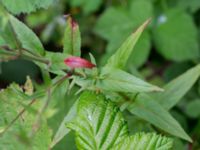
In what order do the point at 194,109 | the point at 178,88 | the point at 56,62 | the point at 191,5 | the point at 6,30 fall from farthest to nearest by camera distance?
the point at 191,5, the point at 194,109, the point at 178,88, the point at 56,62, the point at 6,30

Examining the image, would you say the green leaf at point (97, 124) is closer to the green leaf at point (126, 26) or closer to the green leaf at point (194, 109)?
the green leaf at point (194, 109)

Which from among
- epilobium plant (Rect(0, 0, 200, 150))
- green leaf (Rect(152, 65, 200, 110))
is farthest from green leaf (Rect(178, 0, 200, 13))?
epilobium plant (Rect(0, 0, 200, 150))

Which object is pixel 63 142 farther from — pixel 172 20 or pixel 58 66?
pixel 172 20

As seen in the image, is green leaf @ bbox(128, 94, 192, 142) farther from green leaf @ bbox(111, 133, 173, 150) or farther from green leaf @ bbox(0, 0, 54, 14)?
green leaf @ bbox(0, 0, 54, 14)

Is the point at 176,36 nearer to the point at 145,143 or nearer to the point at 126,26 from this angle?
the point at 126,26

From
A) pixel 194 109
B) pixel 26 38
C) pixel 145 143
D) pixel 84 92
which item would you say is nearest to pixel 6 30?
pixel 26 38

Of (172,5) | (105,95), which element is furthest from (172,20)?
(105,95)

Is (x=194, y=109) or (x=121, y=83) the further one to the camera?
(x=194, y=109)

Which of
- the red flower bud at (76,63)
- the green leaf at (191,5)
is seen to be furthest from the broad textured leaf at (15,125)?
the green leaf at (191,5)
